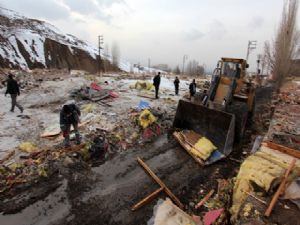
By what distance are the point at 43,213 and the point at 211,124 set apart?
5353 mm

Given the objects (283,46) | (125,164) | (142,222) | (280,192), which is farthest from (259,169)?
(283,46)

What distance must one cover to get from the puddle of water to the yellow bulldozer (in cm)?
394

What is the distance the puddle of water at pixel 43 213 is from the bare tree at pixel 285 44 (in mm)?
29300

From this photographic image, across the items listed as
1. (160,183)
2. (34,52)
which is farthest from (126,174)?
(34,52)

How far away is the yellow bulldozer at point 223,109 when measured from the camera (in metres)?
7.19

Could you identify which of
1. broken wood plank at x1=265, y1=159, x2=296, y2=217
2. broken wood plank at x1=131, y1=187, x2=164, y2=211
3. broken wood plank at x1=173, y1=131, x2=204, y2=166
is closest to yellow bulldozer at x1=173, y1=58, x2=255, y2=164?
broken wood plank at x1=173, y1=131, x2=204, y2=166

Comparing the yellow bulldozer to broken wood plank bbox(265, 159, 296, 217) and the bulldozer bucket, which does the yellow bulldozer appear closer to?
the bulldozer bucket

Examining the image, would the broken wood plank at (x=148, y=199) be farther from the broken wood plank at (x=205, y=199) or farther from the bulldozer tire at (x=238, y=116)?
the bulldozer tire at (x=238, y=116)

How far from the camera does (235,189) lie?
15.1ft

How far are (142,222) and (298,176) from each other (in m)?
3.06

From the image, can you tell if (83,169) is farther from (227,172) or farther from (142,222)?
(227,172)

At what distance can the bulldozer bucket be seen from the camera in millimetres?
7047

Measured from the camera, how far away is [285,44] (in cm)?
2714

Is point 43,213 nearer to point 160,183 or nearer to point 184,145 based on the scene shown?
point 160,183
